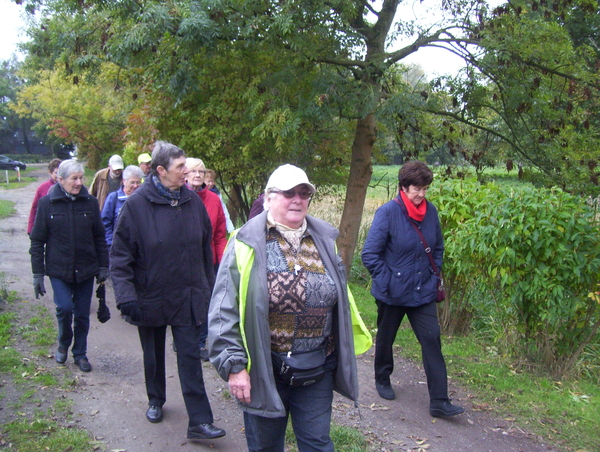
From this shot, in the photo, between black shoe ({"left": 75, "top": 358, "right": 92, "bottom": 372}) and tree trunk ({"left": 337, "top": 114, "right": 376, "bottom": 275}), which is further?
tree trunk ({"left": 337, "top": 114, "right": 376, "bottom": 275})

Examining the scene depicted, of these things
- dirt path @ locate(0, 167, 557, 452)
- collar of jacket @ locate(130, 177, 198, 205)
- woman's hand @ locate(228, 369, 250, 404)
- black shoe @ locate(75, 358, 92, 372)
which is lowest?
dirt path @ locate(0, 167, 557, 452)

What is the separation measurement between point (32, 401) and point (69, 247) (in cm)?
136

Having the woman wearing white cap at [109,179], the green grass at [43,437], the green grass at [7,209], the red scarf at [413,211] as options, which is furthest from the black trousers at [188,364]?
the green grass at [7,209]

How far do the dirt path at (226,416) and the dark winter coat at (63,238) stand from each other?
0.97 meters

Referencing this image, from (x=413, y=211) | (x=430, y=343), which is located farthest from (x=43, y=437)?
(x=413, y=211)

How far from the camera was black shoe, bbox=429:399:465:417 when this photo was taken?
4.67 metres

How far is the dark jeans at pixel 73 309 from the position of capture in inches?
214

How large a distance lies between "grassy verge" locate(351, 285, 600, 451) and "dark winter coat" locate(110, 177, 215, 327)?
8.80 ft

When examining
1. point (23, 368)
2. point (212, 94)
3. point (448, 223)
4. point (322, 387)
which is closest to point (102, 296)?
point (23, 368)

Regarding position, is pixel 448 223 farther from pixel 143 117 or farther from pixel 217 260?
pixel 143 117

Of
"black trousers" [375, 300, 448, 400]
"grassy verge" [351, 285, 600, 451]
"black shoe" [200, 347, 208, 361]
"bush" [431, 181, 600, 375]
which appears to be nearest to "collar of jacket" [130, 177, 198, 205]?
"black trousers" [375, 300, 448, 400]

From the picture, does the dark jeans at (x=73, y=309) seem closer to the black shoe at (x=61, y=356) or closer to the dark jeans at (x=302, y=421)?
the black shoe at (x=61, y=356)

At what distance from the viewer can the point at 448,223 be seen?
6.56 m

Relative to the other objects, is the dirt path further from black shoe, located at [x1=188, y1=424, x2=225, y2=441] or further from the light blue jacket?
the light blue jacket
